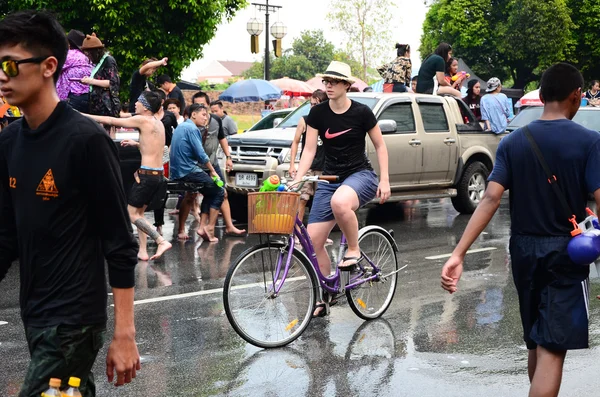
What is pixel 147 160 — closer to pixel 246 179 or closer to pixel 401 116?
pixel 246 179

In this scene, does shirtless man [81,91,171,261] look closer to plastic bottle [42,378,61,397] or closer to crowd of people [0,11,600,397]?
crowd of people [0,11,600,397]

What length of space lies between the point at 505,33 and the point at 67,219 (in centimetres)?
4809

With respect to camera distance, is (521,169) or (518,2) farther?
(518,2)

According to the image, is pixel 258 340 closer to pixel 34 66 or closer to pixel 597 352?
pixel 597 352

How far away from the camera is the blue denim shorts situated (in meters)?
7.30

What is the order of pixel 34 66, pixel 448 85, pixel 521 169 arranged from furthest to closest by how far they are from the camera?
1. pixel 448 85
2. pixel 521 169
3. pixel 34 66

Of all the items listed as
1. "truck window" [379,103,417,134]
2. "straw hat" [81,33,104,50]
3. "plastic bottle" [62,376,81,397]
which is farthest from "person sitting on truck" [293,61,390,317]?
"truck window" [379,103,417,134]

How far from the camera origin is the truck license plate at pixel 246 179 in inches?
518

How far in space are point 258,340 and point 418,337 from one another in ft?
4.11

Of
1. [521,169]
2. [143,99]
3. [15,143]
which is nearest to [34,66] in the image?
[15,143]

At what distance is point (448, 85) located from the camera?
651 inches

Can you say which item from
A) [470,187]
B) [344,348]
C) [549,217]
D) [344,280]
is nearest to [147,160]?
[344,280]

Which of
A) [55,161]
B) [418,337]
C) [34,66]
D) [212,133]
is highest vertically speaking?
[34,66]

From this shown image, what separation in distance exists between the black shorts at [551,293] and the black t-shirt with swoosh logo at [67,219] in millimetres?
2066
